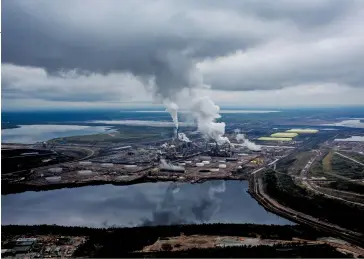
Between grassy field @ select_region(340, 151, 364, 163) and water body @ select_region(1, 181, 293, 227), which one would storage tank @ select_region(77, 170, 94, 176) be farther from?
grassy field @ select_region(340, 151, 364, 163)

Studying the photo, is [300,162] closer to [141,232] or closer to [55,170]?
[55,170]

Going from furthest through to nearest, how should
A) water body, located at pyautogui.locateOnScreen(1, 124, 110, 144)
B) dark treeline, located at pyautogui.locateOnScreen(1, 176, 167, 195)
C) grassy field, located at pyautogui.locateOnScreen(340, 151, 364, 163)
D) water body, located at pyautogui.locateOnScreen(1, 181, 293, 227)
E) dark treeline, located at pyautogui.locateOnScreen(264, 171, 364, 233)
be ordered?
1. water body, located at pyautogui.locateOnScreen(1, 124, 110, 144)
2. grassy field, located at pyautogui.locateOnScreen(340, 151, 364, 163)
3. dark treeline, located at pyautogui.locateOnScreen(1, 176, 167, 195)
4. water body, located at pyautogui.locateOnScreen(1, 181, 293, 227)
5. dark treeline, located at pyautogui.locateOnScreen(264, 171, 364, 233)

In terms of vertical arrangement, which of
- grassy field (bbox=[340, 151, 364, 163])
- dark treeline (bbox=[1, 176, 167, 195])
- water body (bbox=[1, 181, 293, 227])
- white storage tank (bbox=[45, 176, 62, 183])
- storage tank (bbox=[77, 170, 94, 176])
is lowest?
water body (bbox=[1, 181, 293, 227])

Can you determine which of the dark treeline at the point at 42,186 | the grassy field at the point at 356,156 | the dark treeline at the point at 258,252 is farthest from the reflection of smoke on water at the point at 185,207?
the grassy field at the point at 356,156

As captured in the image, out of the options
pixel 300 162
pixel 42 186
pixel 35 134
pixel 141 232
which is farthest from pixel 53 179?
pixel 35 134

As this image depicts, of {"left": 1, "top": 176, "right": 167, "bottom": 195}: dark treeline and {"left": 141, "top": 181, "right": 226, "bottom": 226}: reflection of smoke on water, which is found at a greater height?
{"left": 1, "top": 176, "right": 167, "bottom": 195}: dark treeline

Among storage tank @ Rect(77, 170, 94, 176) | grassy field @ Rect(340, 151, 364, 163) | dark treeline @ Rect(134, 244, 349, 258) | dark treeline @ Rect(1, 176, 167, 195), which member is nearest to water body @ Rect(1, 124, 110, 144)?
storage tank @ Rect(77, 170, 94, 176)

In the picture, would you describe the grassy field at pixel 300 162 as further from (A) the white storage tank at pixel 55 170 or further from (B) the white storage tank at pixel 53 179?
(A) the white storage tank at pixel 55 170

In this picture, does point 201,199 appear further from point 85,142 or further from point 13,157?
point 85,142
